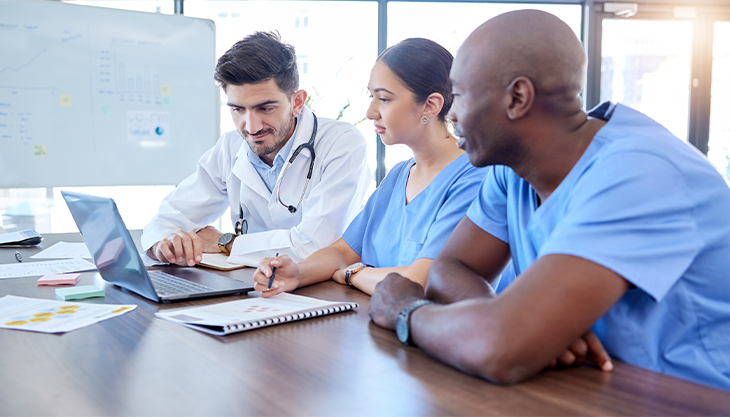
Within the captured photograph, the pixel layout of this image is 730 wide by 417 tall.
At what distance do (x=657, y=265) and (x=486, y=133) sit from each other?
1.09 feet

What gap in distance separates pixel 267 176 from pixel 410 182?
692 millimetres

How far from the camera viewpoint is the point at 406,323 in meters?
0.84

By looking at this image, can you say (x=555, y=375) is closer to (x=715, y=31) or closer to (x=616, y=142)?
(x=616, y=142)

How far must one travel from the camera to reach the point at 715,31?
468 cm

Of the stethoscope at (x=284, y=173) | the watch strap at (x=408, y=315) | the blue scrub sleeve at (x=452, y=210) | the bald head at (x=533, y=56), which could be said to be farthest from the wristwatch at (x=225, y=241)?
the bald head at (x=533, y=56)

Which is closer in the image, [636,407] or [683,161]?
[636,407]

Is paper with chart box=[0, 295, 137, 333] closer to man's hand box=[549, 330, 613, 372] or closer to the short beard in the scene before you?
man's hand box=[549, 330, 613, 372]

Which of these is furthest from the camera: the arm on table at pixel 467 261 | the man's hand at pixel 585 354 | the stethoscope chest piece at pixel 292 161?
the stethoscope chest piece at pixel 292 161

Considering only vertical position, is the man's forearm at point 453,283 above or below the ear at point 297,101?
below

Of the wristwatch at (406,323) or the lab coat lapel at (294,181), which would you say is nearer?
the wristwatch at (406,323)

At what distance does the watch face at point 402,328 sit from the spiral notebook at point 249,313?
8.3 inches

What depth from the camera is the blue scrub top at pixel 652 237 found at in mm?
709

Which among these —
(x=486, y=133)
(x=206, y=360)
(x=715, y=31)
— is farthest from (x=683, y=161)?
(x=715, y=31)

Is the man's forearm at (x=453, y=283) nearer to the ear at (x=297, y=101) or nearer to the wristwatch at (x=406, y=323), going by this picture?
the wristwatch at (x=406, y=323)
